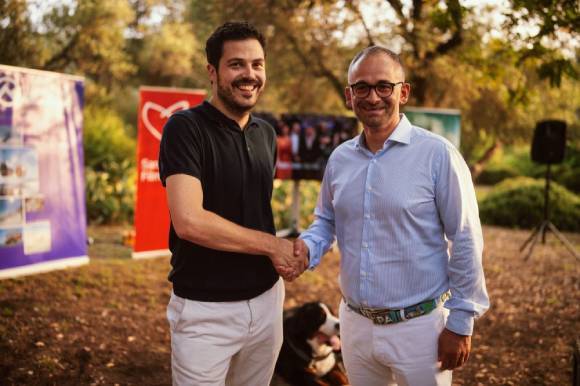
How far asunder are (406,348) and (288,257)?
58cm

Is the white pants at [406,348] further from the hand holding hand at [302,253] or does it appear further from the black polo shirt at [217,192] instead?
the black polo shirt at [217,192]

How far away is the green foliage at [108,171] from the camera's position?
407 inches

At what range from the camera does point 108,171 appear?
37.5 feet

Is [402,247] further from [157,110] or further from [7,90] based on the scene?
[157,110]

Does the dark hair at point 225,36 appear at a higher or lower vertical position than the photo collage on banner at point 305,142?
higher

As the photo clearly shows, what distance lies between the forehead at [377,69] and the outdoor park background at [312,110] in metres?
1.45

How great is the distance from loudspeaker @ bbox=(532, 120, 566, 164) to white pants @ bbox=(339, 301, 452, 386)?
7.85m

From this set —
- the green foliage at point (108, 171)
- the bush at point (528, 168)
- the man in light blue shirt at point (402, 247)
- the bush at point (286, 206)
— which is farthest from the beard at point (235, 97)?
the bush at point (528, 168)

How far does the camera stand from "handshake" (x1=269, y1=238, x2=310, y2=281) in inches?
89.9

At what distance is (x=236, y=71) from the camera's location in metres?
2.28

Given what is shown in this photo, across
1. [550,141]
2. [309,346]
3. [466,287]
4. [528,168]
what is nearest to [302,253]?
[466,287]

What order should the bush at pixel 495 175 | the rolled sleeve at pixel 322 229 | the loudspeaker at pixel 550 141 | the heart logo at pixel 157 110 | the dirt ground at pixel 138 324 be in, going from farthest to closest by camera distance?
the bush at pixel 495 175 < the loudspeaker at pixel 550 141 < the heart logo at pixel 157 110 < the dirt ground at pixel 138 324 < the rolled sleeve at pixel 322 229

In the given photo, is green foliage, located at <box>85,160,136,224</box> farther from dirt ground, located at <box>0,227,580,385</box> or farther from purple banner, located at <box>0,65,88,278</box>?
purple banner, located at <box>0,65,88,278</box>

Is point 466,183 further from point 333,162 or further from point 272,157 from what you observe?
point 272,157
